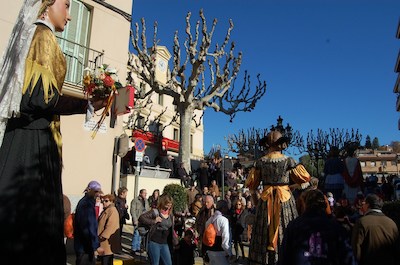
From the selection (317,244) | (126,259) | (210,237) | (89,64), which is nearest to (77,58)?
(89,64)

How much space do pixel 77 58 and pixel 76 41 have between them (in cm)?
59

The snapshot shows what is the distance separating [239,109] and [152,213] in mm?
15386

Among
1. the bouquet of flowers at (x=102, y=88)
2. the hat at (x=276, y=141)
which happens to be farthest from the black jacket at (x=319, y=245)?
the bouquet of flowers at (x=102, y=88)

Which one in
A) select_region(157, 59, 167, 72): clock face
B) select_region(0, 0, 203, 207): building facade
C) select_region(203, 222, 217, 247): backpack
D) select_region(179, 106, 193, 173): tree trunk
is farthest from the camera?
select_region(157, 59, 167, 72): clock face

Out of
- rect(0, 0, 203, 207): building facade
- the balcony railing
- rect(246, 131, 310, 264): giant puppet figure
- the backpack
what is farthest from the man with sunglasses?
the balcony railing

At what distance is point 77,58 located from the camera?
9.79 m

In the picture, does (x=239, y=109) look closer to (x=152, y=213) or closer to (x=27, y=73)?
(x=152, y=213)

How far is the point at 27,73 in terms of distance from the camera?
1.83m

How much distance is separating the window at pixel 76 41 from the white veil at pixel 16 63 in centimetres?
798

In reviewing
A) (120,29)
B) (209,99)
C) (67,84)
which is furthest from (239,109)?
(67,84)

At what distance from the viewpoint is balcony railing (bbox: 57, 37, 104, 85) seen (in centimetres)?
966

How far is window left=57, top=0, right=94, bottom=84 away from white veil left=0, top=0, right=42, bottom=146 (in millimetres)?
7984

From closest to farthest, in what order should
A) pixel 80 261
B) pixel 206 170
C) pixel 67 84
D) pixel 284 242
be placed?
pixel 284 242 → pixel 80 261 → pixel 67 84 → pixel 206 170

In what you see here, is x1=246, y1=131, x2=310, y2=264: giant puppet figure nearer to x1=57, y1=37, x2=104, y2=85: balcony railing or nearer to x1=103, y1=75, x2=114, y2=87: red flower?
x1=103, y1=75, x2=114, y2=87: red flower
